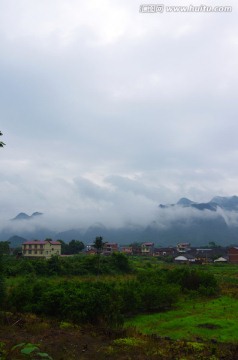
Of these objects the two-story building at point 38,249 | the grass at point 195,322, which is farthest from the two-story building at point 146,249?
the grass at point 195,322

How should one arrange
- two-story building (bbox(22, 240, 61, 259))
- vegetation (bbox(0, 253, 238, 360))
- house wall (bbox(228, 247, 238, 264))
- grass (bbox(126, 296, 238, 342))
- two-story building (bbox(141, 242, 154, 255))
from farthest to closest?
1. two-story building (bbox(141, 242, 154, 255))
2. house wall (bbox(228, 247, 238, 264))
3. two-story building (bbox(22, 240, 61, 259))
4. grass (bbox(126, 296, 238, 342))
5. vegetation (bbox(0, 253, 238, 360))

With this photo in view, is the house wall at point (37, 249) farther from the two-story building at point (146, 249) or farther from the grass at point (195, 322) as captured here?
the grass at point (195, 322)

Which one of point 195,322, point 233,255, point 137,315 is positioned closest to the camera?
point 195,322

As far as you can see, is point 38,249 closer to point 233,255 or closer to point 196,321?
point 233,255

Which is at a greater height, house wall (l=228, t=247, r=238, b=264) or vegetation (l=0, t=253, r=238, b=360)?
house wall (l=228, t=247, r=238, b=264)

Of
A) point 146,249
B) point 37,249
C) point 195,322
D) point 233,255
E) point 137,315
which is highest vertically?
point 146,249

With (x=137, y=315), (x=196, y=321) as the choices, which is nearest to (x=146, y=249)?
(x=137, y=315)

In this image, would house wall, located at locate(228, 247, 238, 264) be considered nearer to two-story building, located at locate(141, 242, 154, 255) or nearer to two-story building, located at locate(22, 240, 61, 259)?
two-story building, located at locate(141, 242, 154, 255)

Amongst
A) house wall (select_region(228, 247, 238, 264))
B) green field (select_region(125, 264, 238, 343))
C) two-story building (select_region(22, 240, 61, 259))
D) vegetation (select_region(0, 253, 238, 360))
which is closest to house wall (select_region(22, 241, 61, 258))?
two-story building (select_region(22, 240, 61, 259))

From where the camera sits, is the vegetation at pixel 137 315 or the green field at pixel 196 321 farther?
the green field at pixel 196 321

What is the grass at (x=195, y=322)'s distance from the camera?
18.0 meters

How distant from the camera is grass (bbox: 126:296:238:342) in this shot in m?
18.0

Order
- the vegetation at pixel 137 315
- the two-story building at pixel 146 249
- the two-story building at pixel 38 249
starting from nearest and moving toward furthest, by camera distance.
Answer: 1. the vegetation at pixel 137 315
2. the two-story building at pixel 38 249
3. the two-story building at pixel 146 249

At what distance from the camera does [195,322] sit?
2039 centimetres
